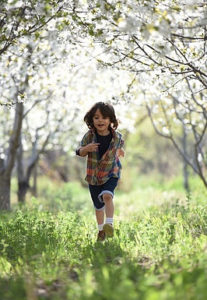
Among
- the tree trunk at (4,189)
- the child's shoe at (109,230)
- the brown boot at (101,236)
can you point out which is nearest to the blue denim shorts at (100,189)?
the brown boot at (101,236)

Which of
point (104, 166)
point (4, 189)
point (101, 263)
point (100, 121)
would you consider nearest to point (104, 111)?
point (100, 121)

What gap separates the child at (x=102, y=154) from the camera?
5.48 m

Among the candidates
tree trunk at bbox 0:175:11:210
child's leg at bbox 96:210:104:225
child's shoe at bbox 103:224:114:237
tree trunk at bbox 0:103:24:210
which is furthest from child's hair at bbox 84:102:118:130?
tree trunk at bbox 0:175:11:210

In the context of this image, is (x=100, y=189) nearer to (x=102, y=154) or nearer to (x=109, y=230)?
(x=102, y=154)

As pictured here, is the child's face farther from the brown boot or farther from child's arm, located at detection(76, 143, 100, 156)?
the brown boot

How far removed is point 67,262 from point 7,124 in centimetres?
1183

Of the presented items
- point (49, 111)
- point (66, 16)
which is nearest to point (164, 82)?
point (66, 16)

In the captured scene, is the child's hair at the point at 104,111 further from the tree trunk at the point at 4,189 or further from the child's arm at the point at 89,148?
the tree trunk at the point at 4,189

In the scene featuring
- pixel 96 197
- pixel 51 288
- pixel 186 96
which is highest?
pixel 186 96

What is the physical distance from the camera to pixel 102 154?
18.5 feet

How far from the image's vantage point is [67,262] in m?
4.32

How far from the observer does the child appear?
18.0 ft

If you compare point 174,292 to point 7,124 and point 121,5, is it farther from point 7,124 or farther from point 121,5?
point 7,124

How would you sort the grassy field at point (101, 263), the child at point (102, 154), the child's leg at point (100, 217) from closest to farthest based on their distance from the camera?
1. the grassy field at point (101, 263)
2. the child at point (102, 154)
3. the child's leg at point (100, 217)
